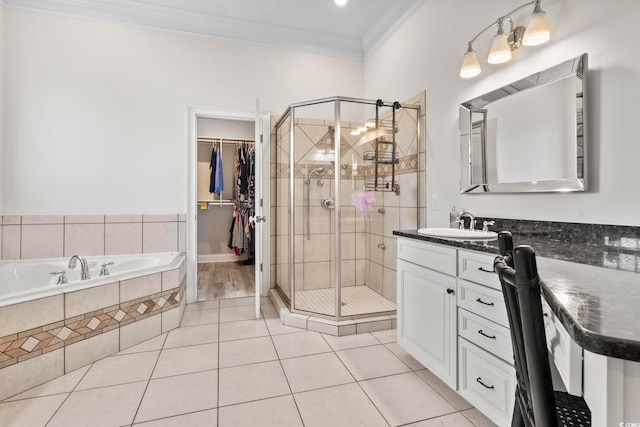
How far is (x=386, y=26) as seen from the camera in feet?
10.4

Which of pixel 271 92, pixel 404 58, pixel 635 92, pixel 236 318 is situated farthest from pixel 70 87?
pixel 635 92

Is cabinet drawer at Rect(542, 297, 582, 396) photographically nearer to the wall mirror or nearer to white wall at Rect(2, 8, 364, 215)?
the wall mirror

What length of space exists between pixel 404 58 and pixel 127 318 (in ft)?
10.4

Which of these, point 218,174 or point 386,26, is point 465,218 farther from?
point 218,174

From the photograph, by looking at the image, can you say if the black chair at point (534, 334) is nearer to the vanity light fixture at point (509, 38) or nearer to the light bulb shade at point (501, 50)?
the vanity light fixture at point (509, 38)

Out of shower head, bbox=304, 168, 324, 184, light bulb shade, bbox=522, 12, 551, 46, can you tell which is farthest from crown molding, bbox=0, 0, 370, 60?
light bulb shade, bbox=522, 12, 551, 46

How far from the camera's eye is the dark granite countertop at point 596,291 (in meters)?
0.45

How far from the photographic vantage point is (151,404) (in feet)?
5.32

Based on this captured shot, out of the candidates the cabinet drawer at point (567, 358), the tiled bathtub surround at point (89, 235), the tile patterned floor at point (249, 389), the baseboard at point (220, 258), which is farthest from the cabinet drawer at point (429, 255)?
the baseboard at point (220, 258)

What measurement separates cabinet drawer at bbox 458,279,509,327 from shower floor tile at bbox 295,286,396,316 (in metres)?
1.27

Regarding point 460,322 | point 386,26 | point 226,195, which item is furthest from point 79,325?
point 386,26

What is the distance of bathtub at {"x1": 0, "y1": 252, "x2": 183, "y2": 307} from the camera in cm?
234

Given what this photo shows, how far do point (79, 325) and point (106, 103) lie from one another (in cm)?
206

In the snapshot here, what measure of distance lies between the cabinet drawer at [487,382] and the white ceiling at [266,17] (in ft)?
8.99
